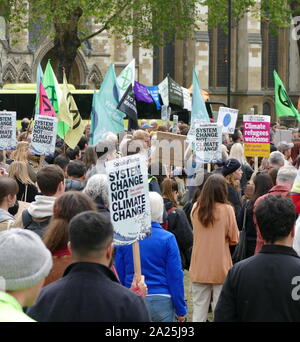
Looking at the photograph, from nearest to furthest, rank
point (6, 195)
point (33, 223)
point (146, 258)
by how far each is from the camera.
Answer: point (33, 223)
point (146, 258)
point (6, 195)

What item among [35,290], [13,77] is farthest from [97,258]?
[13,77]

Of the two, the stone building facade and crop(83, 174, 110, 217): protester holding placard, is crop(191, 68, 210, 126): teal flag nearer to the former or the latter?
crop(83, 174, 110, 217): protester holding placard

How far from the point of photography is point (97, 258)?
417 centimetres

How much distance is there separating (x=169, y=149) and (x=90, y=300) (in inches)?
313

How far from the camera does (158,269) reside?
6.38m

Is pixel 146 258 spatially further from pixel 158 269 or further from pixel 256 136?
pixel 256 136

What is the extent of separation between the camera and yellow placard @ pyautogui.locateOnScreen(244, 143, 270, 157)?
14.1 metres

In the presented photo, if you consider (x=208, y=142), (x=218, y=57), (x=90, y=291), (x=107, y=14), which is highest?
(x=107, y=14)

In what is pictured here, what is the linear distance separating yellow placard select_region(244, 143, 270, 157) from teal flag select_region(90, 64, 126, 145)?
197 centimetres

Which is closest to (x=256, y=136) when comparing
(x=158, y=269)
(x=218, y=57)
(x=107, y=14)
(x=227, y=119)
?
(x=227, y=119)

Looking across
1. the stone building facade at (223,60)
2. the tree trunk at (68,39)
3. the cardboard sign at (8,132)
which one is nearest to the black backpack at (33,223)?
the cardboard sign at (8,132)

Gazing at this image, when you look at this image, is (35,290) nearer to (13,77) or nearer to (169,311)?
(169,311)

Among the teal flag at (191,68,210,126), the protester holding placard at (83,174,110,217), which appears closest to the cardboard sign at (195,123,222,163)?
the teal flag at (191,68,210,126)

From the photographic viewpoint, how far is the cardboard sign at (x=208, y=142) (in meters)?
12.2
